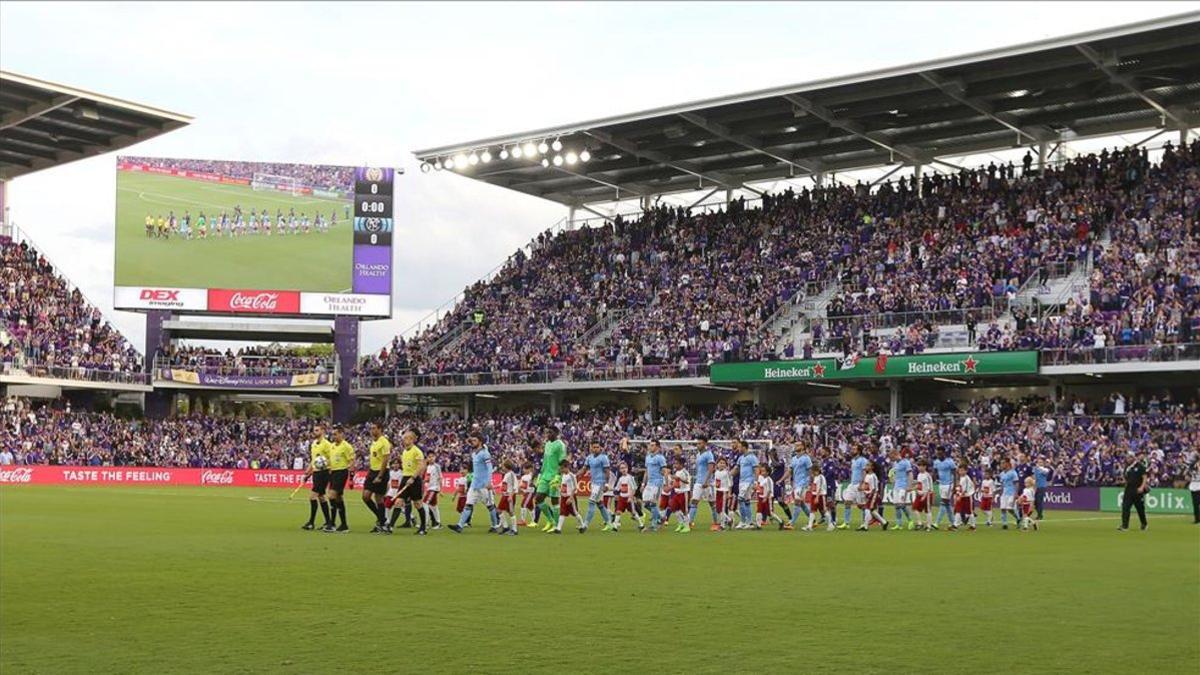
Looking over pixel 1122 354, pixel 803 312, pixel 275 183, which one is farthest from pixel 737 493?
pixel 275 183

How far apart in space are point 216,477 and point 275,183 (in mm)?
18722

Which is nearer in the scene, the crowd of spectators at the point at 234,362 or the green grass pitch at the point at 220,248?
the green grass pitch at the point at 220,248

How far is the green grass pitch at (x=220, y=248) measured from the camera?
70812 mm

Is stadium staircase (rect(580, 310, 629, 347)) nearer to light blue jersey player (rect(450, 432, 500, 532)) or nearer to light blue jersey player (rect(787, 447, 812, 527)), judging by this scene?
light blue jersey player (rect(787, 447, 812, 527))

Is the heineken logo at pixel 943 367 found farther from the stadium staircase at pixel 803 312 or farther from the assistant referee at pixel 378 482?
the assistant referee at pixel 378 482

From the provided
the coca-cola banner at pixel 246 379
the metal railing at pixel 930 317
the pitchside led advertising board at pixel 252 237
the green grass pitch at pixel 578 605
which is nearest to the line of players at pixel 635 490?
the green grass pitch at pixel 578 605

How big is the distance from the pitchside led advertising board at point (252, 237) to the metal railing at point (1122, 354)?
125 ft

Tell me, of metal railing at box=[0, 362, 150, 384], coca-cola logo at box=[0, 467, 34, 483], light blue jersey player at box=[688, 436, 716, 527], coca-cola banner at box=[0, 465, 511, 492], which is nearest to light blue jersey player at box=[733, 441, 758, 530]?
light blue jersey player at box=[688, 436, 716, 527]

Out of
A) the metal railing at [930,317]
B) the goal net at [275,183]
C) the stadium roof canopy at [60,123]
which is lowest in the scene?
the metal railing at [930,317]

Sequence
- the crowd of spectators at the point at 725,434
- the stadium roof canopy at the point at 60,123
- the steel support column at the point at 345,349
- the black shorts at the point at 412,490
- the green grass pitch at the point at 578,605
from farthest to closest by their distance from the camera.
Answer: the steel support column at the point at 345,349 → the stadium roof canopy at the point at 60,123 → the crowd of spectators at the point at 725,434 → the black shorts at the point at 412,490 → the green grass pitch at the point at 578,605

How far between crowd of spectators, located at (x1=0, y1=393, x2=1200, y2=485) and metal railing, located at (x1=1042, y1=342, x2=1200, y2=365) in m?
1.60

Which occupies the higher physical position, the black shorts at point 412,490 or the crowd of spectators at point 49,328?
the crowd of spectators at point 49,328

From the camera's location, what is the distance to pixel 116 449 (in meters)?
63.5

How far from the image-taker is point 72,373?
67.1 meters
